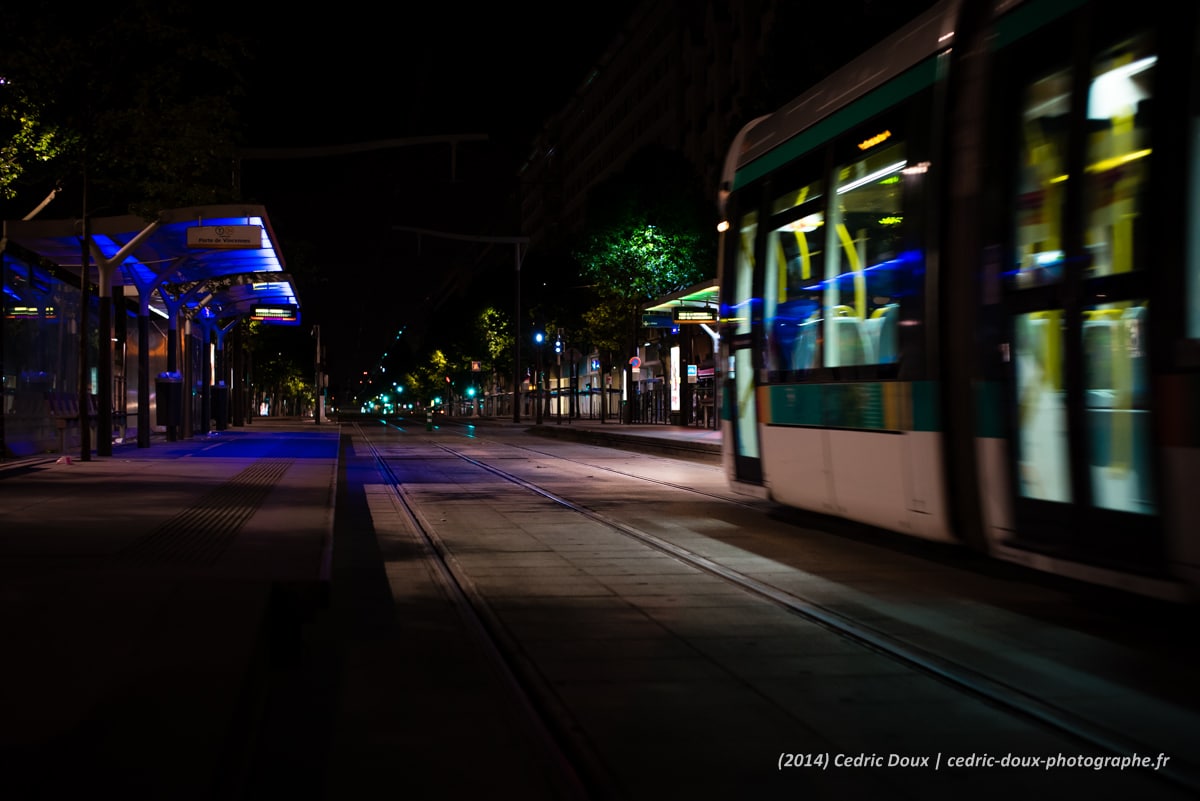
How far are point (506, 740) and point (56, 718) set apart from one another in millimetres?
1744

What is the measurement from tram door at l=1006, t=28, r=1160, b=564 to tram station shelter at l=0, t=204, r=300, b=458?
19.7 meters

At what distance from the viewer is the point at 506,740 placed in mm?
5316

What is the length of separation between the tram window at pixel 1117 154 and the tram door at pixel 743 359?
5758 mm

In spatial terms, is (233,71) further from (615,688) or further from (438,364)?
(438,364)

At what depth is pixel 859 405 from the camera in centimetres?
1053

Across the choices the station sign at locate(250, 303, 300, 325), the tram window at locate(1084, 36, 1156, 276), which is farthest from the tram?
the station sign at locate(250, 303, 300, 325)

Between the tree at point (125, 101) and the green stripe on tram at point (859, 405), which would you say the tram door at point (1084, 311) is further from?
the tree at point (125, 101)

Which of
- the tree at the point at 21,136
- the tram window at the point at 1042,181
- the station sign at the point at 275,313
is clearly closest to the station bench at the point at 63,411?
the tree at the point at 21,136

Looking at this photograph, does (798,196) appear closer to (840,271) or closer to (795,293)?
(795,293)

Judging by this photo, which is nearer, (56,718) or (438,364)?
(56,718)

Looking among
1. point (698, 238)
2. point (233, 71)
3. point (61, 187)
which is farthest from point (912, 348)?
point (698, 238)

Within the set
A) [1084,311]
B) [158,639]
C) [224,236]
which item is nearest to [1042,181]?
[1084,311]

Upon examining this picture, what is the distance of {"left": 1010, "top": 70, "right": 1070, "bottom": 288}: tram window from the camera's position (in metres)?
7.89

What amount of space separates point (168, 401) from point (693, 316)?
626 inches
